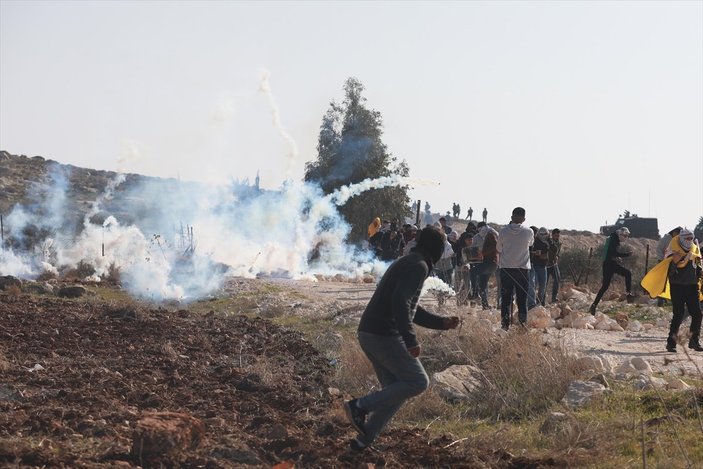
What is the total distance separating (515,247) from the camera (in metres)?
14.1

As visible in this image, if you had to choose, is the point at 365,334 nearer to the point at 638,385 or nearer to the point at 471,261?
the point at 638,385

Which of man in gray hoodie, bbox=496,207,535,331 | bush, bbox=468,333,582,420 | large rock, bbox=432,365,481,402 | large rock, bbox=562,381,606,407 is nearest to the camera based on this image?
large rock, bbox=562,381,606,407

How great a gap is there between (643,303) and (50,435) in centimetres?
1738

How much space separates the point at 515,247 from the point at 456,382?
3.70 meters

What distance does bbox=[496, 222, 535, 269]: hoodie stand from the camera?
14102 millimetres

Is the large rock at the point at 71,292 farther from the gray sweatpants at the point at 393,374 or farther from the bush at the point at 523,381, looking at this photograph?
the gray sweatpants at the point at 393,374

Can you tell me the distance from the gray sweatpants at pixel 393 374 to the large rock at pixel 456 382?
2.50m

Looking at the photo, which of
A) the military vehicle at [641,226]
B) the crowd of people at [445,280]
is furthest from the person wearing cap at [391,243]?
the military vehicle at [641,226]

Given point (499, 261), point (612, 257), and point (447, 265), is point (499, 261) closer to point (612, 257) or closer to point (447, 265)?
point (612, 257)

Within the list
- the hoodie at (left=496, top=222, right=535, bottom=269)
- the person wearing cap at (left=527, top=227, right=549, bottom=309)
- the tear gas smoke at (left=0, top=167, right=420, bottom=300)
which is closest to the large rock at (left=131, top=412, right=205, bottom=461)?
the hoodie at (left=496, top=222, right=535, bottom=269)

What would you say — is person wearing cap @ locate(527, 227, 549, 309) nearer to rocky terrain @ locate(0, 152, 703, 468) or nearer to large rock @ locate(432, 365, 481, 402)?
rocky terrain @ locate(0, 152, 703, 468)

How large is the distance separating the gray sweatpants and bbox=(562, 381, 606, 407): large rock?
7.35 feet

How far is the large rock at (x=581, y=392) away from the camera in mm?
9570

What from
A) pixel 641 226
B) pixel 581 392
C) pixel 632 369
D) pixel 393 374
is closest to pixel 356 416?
pixel 393 374
